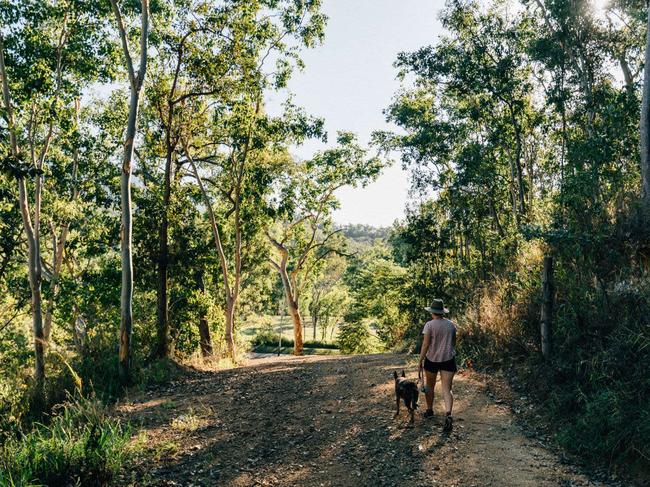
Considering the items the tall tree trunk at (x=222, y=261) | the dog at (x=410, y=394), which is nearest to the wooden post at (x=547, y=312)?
the dog at (x=410, y=394)

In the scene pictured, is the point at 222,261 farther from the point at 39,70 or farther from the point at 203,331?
the point at 39,70

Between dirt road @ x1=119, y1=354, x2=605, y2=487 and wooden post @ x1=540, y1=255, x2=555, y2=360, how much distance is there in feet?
4.68

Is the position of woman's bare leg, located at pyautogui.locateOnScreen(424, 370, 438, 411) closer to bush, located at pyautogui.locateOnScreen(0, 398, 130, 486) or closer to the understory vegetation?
the understory vegetation

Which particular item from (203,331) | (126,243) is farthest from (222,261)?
(126,243)

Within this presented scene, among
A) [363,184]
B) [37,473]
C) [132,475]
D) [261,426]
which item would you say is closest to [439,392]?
[261,426]

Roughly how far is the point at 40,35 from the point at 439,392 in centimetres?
1521

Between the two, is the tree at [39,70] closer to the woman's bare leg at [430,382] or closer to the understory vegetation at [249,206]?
the understory vegetation at [249,206]

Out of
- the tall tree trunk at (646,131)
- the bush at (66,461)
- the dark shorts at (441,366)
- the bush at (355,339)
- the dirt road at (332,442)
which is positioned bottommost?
the bush at (355,339)

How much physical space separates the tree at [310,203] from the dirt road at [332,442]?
14.8 m

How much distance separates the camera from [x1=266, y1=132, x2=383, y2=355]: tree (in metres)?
25.6

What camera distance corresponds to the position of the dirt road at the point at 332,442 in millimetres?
5809

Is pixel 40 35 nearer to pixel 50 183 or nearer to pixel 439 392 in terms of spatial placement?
pixel 50 183

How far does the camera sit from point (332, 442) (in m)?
7.11

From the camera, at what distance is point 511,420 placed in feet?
24.5
